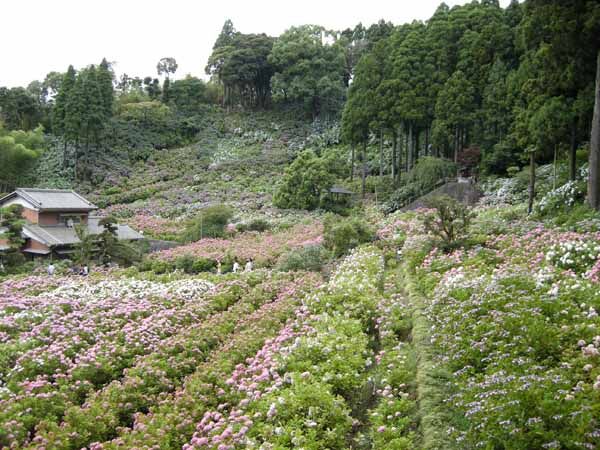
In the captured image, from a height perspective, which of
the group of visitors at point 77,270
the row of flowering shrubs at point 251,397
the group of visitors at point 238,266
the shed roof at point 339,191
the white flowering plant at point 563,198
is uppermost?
the white flowering plant at point 563,198

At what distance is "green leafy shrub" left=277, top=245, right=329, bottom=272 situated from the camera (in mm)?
16170

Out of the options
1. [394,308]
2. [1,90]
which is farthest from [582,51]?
[1,90]

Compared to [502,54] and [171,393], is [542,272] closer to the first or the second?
[171,393]

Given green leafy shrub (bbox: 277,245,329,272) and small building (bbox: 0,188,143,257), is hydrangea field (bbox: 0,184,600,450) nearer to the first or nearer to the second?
green leafy shrub (bbox: 277,245,329,272)

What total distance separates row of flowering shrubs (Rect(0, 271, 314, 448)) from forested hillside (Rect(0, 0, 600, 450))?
4 cm

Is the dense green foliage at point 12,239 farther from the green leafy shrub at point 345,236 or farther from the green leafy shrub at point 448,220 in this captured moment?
the green leafy shrub at point 448,220

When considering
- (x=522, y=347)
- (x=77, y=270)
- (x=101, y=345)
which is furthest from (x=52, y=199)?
(x=522, y=347)

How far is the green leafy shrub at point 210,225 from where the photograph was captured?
26166 mm

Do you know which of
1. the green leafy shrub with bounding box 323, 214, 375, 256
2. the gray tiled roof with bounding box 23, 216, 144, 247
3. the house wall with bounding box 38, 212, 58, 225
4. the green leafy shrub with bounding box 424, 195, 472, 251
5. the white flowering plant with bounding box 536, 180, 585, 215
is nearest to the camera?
the green leafy shrub with bounding box 424, 195, 472, 251

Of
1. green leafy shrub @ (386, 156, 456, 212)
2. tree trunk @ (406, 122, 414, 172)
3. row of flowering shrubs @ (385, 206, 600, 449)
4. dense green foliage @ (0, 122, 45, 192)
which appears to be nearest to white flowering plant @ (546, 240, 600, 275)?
row of flowering shrubs @ (385, 206, 600, 449)

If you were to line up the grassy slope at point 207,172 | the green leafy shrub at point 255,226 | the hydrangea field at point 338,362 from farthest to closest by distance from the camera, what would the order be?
the grassy slope at point 207,172
the green leafy shrub at point 255,226
the hydrangea field at point 338,362

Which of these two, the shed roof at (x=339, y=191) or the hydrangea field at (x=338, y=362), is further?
the shed roof at (x=339, y=191)

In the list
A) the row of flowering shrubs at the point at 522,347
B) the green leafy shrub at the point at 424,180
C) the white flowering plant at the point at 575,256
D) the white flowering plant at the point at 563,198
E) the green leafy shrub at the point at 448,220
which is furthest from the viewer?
the green leafy shrub at the point at 424,180

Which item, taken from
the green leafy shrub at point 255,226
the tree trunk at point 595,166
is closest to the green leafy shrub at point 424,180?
the green leafy shrub at point 255,226
